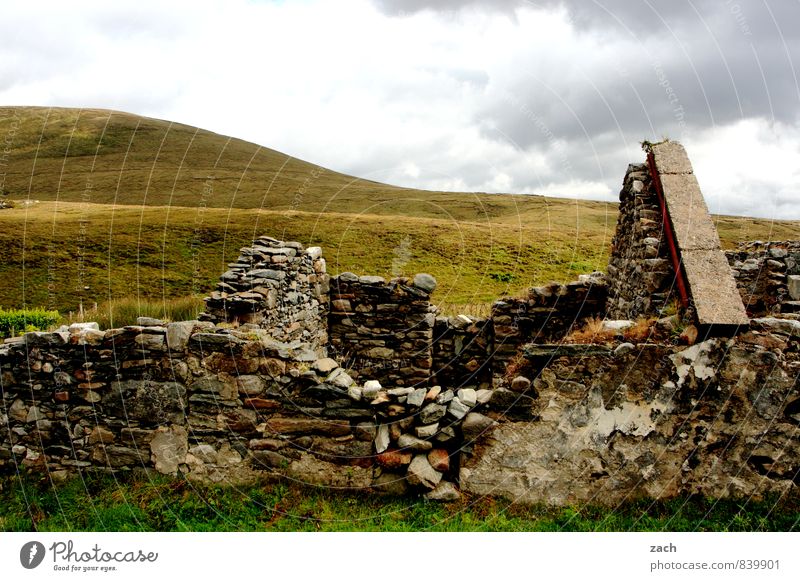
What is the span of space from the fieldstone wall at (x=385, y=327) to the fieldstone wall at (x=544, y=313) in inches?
69.7

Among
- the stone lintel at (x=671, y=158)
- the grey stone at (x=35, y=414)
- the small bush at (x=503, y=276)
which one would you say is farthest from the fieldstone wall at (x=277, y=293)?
the small bush at (x=503, y=276)

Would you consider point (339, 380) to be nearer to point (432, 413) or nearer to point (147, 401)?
point (432, 413)

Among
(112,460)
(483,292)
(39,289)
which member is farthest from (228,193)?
(112,460)

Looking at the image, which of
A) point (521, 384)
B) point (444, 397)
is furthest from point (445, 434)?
point (521, 384)

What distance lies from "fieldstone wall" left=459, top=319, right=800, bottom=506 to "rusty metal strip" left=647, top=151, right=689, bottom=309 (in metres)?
1.03

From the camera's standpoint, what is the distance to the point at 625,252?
9.51m

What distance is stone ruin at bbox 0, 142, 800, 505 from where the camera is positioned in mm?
6117

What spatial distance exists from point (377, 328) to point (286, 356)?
6.16 metres

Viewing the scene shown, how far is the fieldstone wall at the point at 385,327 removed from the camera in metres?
12.7

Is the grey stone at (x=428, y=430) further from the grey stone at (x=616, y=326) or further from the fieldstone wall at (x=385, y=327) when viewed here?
the fieldstone wall at (x=385, y=327)

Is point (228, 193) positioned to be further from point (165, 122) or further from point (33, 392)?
point (165, 122)

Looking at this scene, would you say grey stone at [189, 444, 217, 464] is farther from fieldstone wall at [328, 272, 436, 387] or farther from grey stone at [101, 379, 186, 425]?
fieldstone wall at [328, 272, 436, 387]

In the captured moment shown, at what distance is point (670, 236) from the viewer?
26.1 feet

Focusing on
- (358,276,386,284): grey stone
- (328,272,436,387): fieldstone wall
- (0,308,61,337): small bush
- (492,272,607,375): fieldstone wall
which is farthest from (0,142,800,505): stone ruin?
(0,308,61,337): small bush
